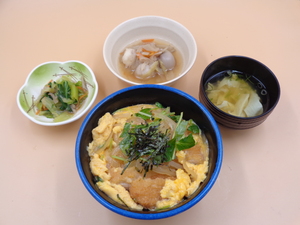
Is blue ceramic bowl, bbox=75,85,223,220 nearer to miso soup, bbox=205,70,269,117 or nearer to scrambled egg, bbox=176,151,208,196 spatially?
scrambled egg, bbox=176,151,208,196

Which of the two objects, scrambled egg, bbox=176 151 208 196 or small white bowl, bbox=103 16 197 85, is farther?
small white bowl, bbox=103 16 197 85

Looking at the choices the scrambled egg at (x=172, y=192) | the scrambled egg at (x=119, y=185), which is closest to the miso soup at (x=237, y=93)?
the scrambled egg at (x=119, y=185)

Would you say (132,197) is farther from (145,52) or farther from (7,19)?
(7,19)

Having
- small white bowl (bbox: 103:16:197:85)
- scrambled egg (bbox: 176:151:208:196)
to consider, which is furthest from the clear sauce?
scrambled egg (bbox: 176:151:208:196)

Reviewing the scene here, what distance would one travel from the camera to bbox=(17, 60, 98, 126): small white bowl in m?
1.66

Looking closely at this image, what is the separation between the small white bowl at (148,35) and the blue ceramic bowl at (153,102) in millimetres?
354

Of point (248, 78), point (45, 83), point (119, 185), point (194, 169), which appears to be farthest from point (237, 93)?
point (45, 83)

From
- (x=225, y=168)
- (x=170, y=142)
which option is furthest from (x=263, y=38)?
(x=170, y=142)

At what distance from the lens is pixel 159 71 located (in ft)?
5.99

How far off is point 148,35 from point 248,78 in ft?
2.77

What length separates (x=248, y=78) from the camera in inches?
64.7

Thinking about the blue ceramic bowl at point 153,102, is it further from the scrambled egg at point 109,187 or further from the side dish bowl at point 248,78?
the side dish bowl at point 248,78

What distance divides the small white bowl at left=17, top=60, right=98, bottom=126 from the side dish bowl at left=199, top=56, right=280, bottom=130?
0.77 meters

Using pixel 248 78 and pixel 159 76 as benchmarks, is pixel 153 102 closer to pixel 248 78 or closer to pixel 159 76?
pixel 159 76
